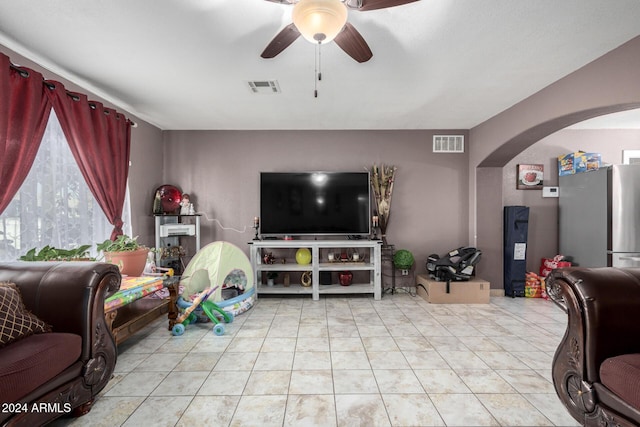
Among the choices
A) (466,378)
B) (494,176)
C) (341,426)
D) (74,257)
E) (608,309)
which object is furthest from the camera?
(494,176)

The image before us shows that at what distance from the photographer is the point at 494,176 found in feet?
13.5

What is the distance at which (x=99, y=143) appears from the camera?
2.90 metres

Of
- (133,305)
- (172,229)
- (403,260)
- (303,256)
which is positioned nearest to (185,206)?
(172,229)

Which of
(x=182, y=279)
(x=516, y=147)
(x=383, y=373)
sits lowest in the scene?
(x=383, y=373)

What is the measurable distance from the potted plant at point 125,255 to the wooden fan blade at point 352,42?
2.39m

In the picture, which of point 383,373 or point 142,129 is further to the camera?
point 142,129

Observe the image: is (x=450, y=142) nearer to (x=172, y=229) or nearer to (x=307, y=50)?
(x=307, y=50)

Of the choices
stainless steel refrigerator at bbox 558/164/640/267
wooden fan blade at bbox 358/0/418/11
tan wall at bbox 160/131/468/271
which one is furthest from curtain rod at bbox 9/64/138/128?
stainless steel refrigerator at bbox 558/164/640/267

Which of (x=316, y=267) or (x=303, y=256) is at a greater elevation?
(x=303, y=256)

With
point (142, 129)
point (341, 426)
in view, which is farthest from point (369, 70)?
point (142, 129)

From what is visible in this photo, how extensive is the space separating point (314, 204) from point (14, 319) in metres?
3.15

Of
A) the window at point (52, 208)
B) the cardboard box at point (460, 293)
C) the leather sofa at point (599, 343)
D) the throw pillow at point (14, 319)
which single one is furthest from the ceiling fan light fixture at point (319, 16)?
the cardboard box at point (460, 293)

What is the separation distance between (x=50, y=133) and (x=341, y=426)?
3213 mm

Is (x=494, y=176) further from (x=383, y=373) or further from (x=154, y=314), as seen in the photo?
(x=154, y=314)
